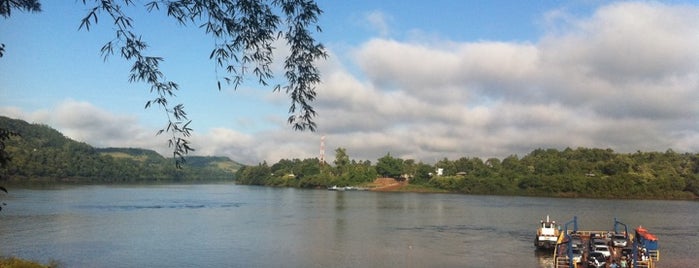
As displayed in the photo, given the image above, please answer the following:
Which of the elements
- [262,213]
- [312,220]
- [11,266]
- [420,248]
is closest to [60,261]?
[11,266]

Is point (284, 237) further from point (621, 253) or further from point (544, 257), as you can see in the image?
point (621, 253)

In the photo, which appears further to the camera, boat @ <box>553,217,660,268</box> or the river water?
the river water

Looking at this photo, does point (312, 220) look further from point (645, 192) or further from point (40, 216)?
point (645, 192)

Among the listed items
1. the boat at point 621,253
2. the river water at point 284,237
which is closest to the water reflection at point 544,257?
the river water at point 284,237

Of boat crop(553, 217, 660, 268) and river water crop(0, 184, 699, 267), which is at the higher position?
boat crop(553, 217, 660, 268)

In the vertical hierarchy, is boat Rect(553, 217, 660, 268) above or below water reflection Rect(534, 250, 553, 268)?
above

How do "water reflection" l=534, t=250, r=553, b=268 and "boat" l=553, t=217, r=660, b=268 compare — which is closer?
"boat" l=553, t=217, r=660, b=268

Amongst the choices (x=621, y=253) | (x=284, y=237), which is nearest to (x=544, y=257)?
(x=621, y=253)

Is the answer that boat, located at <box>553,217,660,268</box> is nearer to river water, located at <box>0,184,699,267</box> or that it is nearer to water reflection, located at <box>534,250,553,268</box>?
water reflection, located at <box>534,250,553,268</box>

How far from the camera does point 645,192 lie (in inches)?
7382

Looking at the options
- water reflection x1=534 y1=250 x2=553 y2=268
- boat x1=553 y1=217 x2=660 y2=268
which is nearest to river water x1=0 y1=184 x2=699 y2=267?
water reflection x1=534 y1=250 x2=553 y2=268

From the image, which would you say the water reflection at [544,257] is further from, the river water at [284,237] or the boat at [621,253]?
the boat at [621,253]

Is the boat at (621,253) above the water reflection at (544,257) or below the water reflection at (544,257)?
above

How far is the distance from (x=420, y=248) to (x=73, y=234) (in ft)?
145
